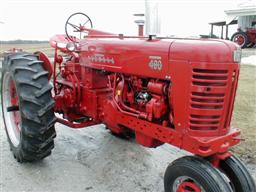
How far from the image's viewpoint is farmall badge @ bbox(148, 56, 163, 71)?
266cm

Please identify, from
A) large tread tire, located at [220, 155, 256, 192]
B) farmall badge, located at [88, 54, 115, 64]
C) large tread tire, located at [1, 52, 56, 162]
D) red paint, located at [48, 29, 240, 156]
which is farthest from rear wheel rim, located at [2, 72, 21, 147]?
large tread tire, located at [220, 155, 256, 192]

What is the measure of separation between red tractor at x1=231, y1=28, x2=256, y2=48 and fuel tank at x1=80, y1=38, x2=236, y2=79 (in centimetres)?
1661

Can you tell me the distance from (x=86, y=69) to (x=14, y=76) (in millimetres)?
785

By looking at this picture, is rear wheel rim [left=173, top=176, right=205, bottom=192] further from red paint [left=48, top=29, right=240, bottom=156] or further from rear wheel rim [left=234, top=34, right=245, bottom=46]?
rear wheel rim [left=234, top=34, right=245, bottom=46]

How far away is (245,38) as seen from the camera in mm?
18391

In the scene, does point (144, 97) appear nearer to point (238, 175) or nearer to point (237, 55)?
point (237, 55)

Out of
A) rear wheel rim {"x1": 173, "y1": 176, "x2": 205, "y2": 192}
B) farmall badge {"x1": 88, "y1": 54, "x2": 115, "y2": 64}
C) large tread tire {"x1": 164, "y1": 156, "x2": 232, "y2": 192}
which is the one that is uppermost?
farmall badge {"x1": 88, "y1": 54, "x2": 115, "y2": 64}

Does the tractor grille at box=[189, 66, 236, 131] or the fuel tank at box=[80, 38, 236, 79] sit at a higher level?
the fuel tank at box=[80, 38, 236, 79]

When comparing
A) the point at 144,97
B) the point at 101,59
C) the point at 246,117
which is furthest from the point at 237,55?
the point at 246,117

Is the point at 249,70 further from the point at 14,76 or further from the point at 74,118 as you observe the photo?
the point at 14,76

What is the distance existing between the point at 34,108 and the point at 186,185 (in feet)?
5.39

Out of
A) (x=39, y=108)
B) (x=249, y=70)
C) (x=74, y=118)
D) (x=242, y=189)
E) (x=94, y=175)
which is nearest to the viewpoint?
(x=242, y=189)

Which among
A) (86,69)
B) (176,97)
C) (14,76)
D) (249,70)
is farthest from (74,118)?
(249,70)

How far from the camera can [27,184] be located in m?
3.26
